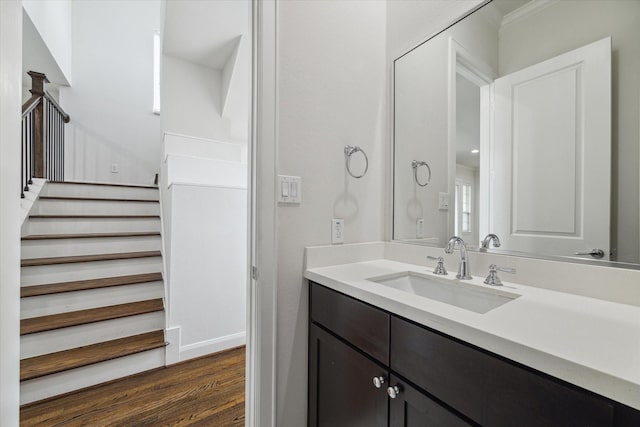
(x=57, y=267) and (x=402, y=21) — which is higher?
(x=402, y=21)

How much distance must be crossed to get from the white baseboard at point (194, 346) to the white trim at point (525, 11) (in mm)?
2553

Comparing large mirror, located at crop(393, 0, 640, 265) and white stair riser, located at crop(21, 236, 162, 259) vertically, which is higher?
large mirror, located at crop(393, 0, 640, 265)

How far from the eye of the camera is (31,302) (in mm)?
2020

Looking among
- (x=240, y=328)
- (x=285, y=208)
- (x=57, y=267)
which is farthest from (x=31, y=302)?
(x=285, y=208)

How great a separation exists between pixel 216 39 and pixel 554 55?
2586 mm

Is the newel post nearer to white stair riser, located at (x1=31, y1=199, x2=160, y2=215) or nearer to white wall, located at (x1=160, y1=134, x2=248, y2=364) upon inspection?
white stair riser, located at (x1=31, y1=199, x2=160, y2=215)

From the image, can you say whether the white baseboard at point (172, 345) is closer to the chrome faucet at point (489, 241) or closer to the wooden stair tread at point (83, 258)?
the wooden stair tread at point (83, 258)

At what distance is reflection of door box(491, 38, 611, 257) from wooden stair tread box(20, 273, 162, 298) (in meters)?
2.71

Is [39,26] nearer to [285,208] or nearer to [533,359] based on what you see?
[285,208]

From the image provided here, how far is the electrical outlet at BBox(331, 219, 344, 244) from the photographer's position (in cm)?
130

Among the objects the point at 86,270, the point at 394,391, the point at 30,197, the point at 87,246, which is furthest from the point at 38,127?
the point at 394,391

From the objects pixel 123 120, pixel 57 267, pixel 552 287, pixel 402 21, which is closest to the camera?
pixel 552 287

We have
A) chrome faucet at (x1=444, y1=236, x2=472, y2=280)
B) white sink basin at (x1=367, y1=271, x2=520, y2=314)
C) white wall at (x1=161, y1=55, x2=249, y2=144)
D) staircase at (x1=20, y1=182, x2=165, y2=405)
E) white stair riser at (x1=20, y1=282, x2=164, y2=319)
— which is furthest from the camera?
white wall at (x1=161, y1=55, x2=249, y2=144)

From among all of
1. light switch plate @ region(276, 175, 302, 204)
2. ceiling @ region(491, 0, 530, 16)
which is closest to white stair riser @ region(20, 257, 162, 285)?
light switch plate @ region(276, 175, 302, 204)
